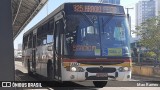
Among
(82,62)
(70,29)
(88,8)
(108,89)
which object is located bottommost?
(108,89)

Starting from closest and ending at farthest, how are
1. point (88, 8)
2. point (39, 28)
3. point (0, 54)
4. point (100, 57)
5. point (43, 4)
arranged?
point (0, 54) < point (43, 4) < point (100, 57) < point (88, 8) < point (39, 28)

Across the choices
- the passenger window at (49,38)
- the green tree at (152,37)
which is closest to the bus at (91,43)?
the passenger window at (49,38)

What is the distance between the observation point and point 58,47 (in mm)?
10234

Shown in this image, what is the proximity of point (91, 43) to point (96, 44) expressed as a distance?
0.46 feet

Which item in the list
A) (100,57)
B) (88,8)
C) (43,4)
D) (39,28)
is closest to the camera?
(43,4)

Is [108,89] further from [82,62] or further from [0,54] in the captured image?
[0,54]

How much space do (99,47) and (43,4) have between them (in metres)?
3.45

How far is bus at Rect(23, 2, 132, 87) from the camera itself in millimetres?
9328

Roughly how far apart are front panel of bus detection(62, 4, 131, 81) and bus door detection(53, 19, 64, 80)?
28cm

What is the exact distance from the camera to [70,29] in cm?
975

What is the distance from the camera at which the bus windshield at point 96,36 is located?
938 cm

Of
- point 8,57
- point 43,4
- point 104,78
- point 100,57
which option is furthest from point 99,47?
point 8,57

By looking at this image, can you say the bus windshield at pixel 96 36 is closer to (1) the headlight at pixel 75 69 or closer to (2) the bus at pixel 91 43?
(2) the bus at pixel 91 43

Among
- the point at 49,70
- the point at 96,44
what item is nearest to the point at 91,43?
the point at 96,44
